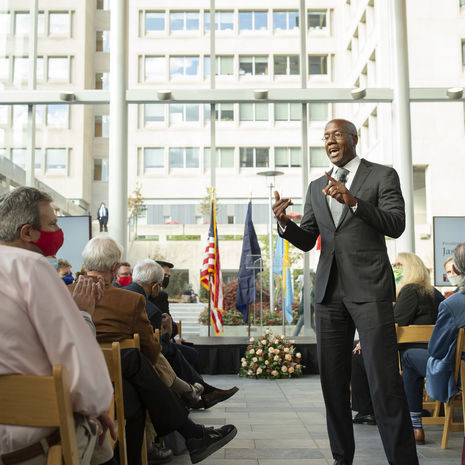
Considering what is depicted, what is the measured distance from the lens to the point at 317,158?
926cm

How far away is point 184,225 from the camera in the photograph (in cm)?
917

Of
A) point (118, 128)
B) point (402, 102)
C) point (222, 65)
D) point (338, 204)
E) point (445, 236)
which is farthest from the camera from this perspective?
point (222, 65)

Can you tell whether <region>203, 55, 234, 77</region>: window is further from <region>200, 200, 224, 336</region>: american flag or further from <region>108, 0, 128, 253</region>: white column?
<region>200, 200, 224, 336</region>: american flag

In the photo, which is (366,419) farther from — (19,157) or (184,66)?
(19,157)

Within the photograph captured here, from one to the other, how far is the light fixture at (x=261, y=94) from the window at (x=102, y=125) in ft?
7.46

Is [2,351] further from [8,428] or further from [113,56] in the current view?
[113,56]

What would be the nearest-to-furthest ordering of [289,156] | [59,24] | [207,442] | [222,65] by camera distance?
[207,442]
[289,156]
[222,65]
[59,24]

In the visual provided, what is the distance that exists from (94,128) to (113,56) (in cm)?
111

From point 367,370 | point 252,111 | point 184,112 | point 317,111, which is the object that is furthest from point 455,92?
point 367,370

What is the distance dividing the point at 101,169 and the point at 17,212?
24.5ft

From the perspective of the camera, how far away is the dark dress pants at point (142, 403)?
269 cm

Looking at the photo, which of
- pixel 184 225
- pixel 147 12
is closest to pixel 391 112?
pixel 184 225

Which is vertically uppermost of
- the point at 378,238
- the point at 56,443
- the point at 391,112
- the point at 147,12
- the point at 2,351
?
the point at 147,12

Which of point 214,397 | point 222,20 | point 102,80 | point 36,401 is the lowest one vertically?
point 214,397
